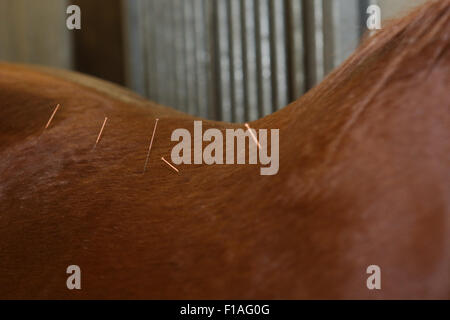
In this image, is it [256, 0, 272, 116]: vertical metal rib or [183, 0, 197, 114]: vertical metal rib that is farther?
[183, 0, 197, 114]: vertical metal rib

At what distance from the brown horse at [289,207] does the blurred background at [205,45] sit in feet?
3.34

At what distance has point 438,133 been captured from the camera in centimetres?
26

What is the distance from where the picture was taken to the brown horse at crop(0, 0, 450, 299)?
9.5 inches

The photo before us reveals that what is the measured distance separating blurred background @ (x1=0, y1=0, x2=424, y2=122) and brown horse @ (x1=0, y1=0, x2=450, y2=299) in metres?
1.02

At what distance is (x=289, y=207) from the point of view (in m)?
0.27

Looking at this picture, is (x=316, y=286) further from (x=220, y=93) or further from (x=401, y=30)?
(x=220, y=93)

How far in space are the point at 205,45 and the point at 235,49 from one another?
14 centimetres

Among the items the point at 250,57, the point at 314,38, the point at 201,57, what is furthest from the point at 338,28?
the point at 201,57

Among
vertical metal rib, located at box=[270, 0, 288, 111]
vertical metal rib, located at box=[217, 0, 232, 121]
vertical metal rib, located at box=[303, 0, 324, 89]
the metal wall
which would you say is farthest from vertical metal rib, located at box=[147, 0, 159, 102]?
vertical metal rib, located at box=[303, 0, 324, 89]

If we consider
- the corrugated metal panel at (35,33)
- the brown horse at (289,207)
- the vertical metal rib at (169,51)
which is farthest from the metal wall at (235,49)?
the brown horse at (289,207)

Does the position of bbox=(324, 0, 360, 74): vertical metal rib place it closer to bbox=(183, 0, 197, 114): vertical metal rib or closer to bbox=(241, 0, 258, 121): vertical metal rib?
bbox=(241, 0, 258, 121): vertical metal rib

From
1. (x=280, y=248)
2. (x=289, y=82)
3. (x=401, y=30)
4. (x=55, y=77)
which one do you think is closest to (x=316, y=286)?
(x=280, y=248)

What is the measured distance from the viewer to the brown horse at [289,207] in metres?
0.24

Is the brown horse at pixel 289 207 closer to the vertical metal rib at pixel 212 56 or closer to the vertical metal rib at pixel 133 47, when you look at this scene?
the vertical metal rib at pixel 212 56
